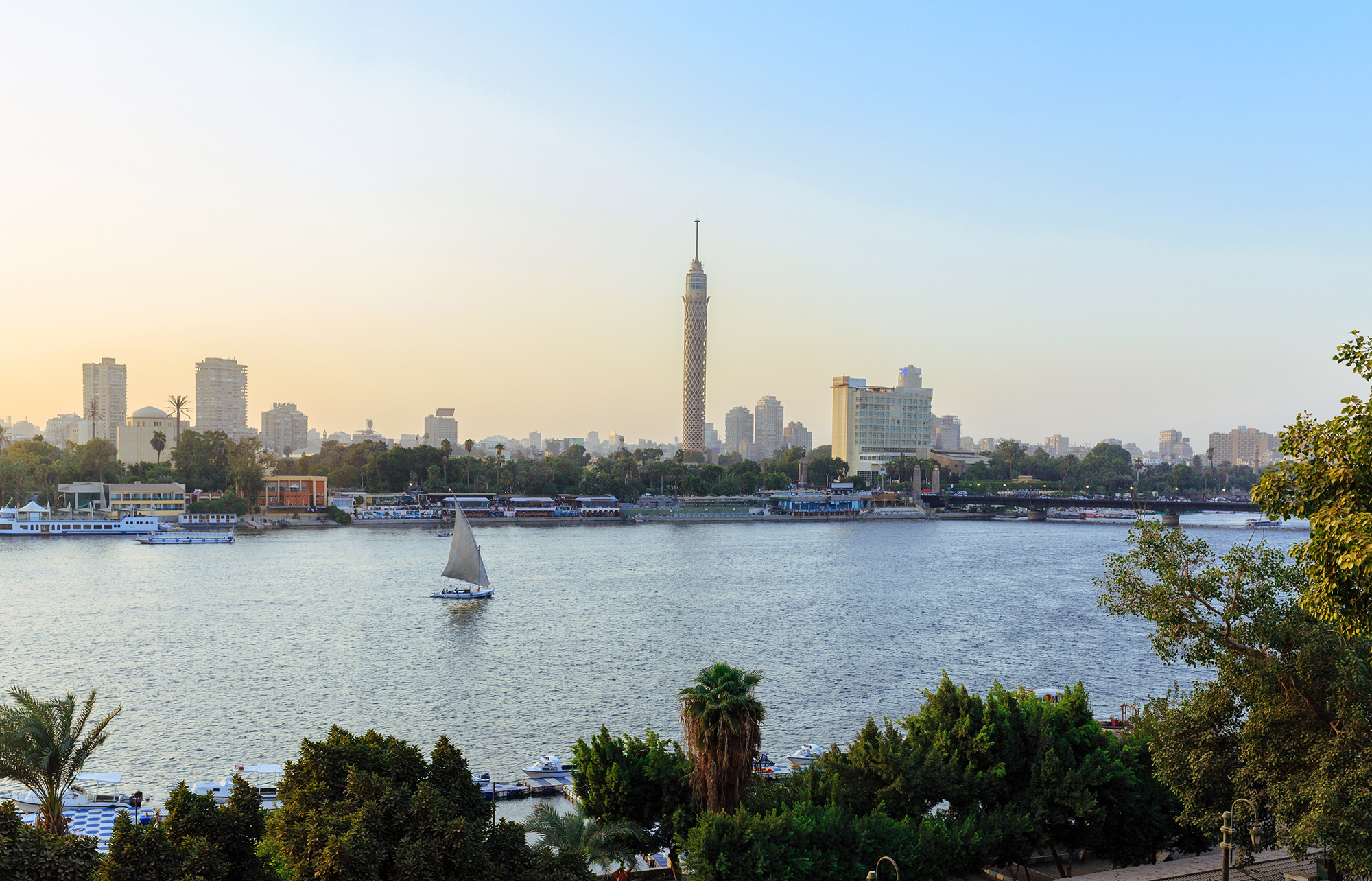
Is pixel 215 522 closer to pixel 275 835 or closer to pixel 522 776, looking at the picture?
pixel 522 776

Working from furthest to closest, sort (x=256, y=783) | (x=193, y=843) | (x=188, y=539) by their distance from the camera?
(x=188, y=539)
(x=256, y=783)
(x=193, y=843)

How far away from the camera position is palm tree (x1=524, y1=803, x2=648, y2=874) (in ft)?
39.2

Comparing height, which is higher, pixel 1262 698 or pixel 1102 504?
pixel 1262 698

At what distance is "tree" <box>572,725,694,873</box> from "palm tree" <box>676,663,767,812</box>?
1126 millimetres

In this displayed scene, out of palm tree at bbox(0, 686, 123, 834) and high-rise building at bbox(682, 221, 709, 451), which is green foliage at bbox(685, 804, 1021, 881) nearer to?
palm tree at bbox(0, 686, 123, 834)

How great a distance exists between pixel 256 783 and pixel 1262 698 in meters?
17.7

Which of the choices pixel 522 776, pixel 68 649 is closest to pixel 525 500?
pixel 68 649

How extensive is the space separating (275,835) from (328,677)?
855 inches

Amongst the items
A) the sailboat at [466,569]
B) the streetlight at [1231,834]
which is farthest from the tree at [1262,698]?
the sailboat at [466,569]

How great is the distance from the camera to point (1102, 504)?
9725cm

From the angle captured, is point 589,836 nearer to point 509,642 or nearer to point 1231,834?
point 1231,834

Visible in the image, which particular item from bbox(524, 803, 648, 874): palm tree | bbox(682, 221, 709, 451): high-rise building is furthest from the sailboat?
bbox(682, 221, 709, 451): high-rise building

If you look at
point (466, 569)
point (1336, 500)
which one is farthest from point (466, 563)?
point (1336, 500)

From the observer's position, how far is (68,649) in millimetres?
31688
